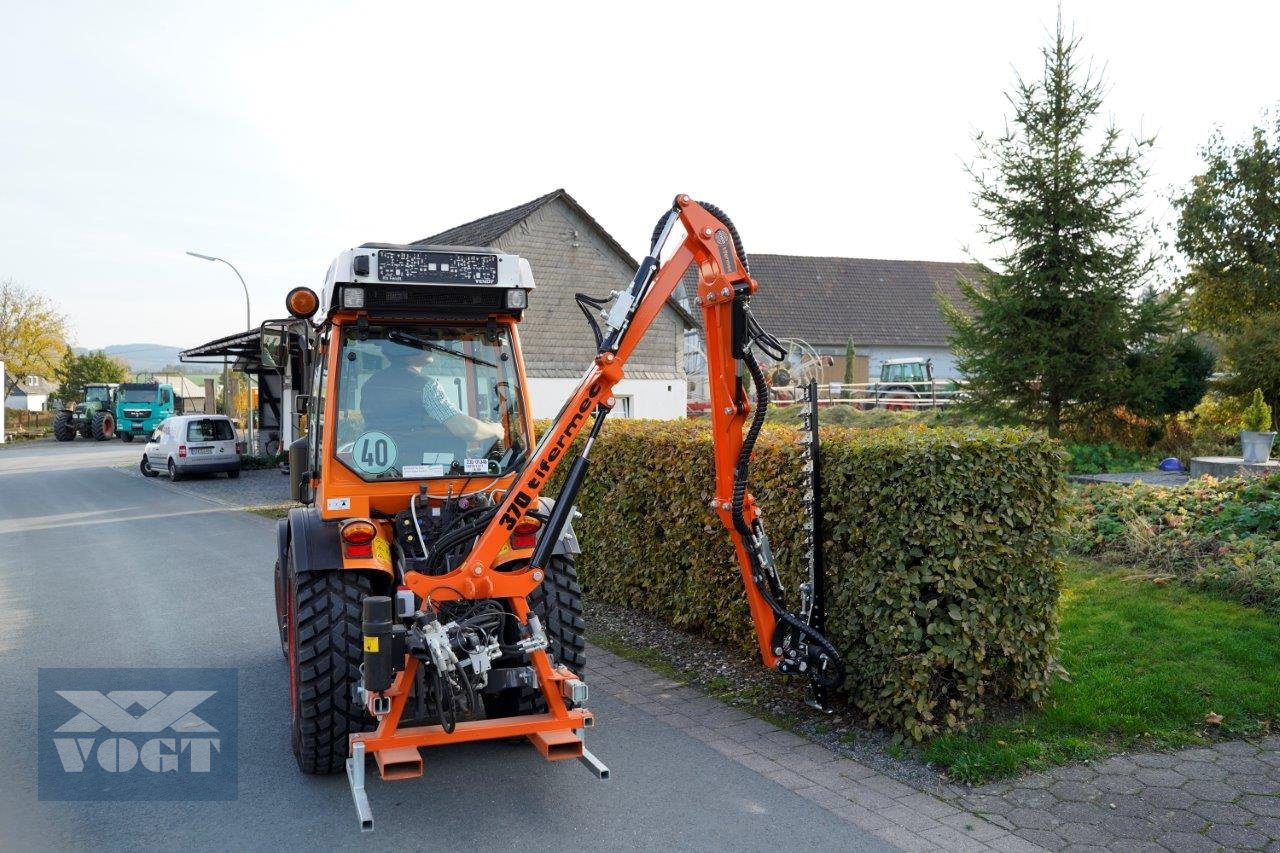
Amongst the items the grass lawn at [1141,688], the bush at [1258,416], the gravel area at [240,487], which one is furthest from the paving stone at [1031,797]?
A: the gravel area at [240,487]

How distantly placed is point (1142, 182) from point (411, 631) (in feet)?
48.6

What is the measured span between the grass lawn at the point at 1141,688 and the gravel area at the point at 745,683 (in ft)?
0.80

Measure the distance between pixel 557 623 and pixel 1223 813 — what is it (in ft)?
11.2

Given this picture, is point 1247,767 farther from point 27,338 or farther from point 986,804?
point 27,338

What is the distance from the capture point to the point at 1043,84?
622 inches

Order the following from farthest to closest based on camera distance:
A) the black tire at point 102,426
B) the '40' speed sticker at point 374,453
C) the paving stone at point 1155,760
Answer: the black tire at point 102,426 < the '40' speed sticker at point 374,453 < the paving stone at point 1155,760

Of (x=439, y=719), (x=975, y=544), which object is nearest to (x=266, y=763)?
(x=439, y=719)

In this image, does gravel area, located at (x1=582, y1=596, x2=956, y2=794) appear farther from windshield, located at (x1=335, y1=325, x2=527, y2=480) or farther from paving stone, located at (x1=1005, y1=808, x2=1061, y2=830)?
windshield, located at (x1=335, y1=325, x2=527, y2=480)

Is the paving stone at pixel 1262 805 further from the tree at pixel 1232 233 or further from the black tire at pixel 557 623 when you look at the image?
the tree at pixel 1232 233

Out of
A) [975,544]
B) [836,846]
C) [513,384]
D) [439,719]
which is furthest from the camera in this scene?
[513,384]

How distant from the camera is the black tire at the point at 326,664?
5.16m

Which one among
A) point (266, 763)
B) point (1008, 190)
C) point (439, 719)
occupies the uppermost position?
point (1008, 190)

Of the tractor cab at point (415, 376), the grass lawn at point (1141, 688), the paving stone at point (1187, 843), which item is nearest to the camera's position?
the paving stone at point (1187, 843)

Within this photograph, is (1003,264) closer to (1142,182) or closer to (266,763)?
(1142,182)
